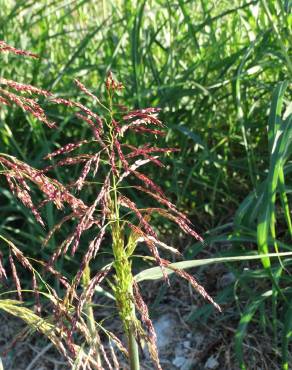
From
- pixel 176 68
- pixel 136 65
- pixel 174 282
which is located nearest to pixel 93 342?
pixel 174 282

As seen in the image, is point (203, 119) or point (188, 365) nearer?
point (188, 365)

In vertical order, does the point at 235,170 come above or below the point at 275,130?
below

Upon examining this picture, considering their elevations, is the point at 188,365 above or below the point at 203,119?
below

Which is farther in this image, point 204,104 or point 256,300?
point 204,104

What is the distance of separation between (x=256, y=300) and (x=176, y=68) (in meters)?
0.97

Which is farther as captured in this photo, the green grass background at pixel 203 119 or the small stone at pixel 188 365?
the green grass background at pixel 203 119

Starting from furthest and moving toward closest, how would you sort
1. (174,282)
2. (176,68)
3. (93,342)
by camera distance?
(176,68)
(174,282)
(93,342)

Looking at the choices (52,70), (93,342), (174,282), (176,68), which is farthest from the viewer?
(52,70)

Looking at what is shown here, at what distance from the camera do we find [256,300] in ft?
7.50

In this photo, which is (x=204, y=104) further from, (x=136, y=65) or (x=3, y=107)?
(x=3, y=107)

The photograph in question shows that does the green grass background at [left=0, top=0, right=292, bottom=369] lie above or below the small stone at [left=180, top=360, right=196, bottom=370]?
above

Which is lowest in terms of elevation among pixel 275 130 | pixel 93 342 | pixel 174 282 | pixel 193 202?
pixel 174 282

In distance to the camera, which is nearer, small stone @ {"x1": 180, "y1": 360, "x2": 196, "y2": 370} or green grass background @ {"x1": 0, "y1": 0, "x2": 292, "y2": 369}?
small stone @ {"x1": 180, "y1": 360, "x2": 196, "y2": 370}

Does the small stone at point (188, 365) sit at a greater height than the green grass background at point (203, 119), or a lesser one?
lesser
